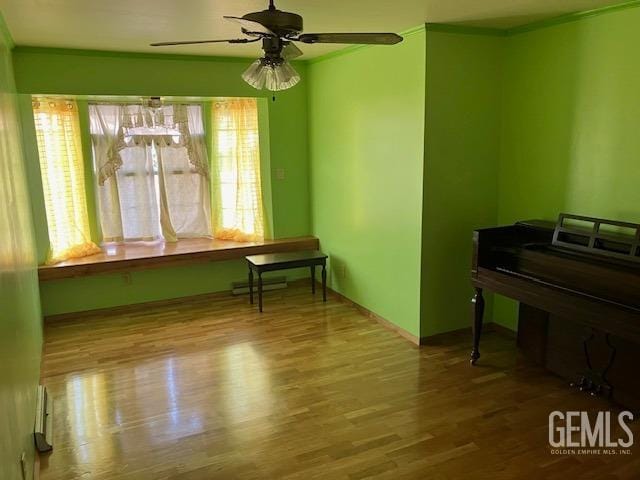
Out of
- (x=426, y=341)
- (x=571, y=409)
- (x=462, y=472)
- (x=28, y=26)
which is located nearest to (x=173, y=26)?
(x=28, y=26)

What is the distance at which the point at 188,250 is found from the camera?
5027mm

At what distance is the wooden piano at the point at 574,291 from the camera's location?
2686 millimetres

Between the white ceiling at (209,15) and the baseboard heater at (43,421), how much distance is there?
7.36ft

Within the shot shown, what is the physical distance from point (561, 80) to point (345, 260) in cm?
239

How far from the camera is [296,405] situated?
10.1 ft

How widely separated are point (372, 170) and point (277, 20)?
2379mm

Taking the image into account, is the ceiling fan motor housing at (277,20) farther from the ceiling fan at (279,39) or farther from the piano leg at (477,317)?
the piano leg at (477,317)

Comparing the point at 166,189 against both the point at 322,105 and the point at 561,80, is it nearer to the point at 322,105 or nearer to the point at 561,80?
the point at 322,105

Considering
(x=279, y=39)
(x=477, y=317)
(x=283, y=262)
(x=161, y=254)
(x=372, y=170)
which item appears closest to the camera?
(x=279, y=39)

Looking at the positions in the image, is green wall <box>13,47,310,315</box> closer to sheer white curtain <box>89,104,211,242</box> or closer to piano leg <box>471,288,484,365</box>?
sheer white curtain <box>89,104,211,242</box>

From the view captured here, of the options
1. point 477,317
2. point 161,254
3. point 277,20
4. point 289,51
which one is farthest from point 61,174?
point 477,317

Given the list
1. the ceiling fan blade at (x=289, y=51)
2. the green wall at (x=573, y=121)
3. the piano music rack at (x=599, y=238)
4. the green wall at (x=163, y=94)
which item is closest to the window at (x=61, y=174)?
the green wall at (x=163, y=94)

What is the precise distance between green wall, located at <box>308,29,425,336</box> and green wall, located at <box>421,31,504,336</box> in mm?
86

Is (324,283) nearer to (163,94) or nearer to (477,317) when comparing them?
(477,317)
